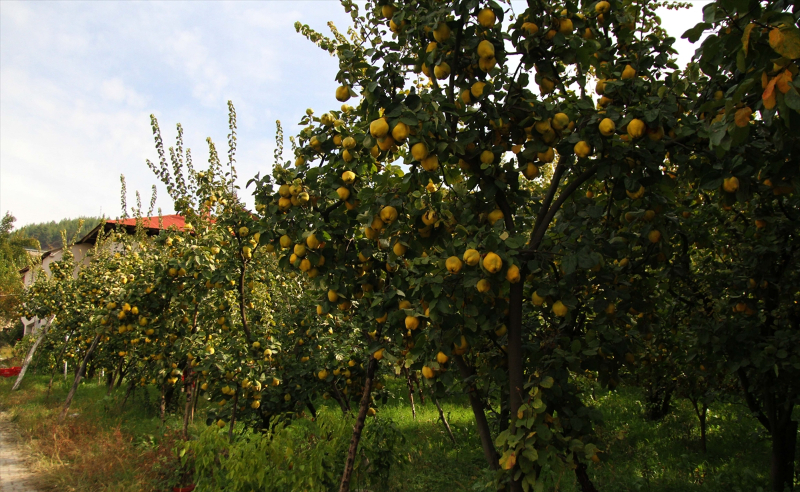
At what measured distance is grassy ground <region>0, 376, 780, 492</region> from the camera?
15.7ft

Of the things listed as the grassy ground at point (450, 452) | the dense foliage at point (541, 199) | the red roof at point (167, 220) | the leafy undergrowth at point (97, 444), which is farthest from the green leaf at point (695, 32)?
the leafy undergrowth at point (97, 444)

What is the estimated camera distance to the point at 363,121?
2.74m

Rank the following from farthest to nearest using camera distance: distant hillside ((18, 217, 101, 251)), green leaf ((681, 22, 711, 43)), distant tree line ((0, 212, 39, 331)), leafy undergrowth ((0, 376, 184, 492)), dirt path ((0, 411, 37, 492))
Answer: distant hillside ((18, 217, 101, 251))
distant tree line ((0, 212, 39, 331))
dirt path ((0, 411, 37, 492))
leafy undergrowth ((0, 376, 184, 492))
green leaf ((681, 22, 711, 43))

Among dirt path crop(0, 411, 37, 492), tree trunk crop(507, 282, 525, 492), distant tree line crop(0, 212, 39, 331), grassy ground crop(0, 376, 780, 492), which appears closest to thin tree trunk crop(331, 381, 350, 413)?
grassy ground crop(0, 376, 780, 492)

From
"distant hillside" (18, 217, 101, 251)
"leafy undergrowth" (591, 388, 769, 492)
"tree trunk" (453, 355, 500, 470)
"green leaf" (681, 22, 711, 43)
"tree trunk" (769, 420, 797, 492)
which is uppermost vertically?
"distant hillside" (18, 217, 101, 251)

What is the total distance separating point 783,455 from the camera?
167 inches

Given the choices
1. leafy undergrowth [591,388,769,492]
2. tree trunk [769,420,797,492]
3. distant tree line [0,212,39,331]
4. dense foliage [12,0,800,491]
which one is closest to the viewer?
dense foliage [12,0,800,491]

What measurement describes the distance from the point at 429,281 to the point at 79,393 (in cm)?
1226

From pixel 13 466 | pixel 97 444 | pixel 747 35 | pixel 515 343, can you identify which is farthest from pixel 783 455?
pixel 13 466

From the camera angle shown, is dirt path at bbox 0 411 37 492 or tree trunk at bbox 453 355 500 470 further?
dirt path at bbox 0 411 37 492

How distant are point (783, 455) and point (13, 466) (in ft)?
28.0

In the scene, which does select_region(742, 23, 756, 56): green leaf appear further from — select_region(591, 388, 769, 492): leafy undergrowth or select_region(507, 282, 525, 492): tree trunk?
select_region(591, 388, 769, 492): leafy undergrowth

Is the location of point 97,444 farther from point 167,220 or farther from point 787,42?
point 167,220

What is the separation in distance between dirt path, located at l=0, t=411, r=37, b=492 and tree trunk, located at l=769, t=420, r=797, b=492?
729cm
